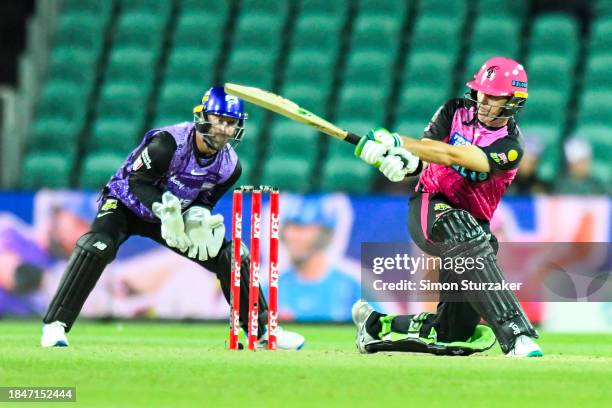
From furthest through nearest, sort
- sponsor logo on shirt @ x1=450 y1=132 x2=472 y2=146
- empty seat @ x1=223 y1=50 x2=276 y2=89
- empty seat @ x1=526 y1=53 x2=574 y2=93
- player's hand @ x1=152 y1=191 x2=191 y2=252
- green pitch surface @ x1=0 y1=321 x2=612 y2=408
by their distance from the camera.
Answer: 1. empty seat @ x1=223 y1=50 x2=276 y2=89
2. empty seat @ x1=526 y1=53 x2=574 y2=93
3. sponsor logo on shirt @ x1=450 y1=132 x2=472 y2=146
4. player's hand @ x1=152 y1=191 x2=191 y2=252
5. green pitch surface @ x1=0 y1=321 x2=612 y2=408

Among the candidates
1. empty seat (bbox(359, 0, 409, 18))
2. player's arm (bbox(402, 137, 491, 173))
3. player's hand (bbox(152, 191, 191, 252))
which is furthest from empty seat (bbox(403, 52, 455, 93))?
player's hand (bbox(152, 191, 191, 252))

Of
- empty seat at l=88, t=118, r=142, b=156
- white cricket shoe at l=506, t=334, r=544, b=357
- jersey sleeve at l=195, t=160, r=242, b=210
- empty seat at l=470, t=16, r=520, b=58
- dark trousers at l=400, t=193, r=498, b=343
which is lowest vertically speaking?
white cricket shoe at l=506, t=334, r=544, b=357

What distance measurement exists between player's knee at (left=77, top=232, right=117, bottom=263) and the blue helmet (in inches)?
34.7

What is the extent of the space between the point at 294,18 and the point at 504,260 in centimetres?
529

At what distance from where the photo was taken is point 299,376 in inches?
257

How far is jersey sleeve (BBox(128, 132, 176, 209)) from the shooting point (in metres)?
8.20

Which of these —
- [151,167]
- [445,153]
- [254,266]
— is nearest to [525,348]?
[445,153]

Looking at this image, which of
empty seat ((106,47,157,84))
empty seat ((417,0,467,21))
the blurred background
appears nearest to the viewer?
the blurred background

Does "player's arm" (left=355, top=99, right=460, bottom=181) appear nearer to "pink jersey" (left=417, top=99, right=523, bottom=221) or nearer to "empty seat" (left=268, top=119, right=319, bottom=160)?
"pink jersey" (left=417, top=99, right=523, bottom=221)

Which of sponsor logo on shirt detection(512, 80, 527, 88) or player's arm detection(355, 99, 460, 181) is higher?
sponsor logo on shirt detection(512, 80, 527, 88)

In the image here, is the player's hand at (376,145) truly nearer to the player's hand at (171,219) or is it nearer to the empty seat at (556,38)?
the player's hand at (171,219)

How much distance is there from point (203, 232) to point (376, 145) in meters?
1.24

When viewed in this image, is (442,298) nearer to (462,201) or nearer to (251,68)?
(462,201)

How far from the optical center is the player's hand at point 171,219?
7.91m
